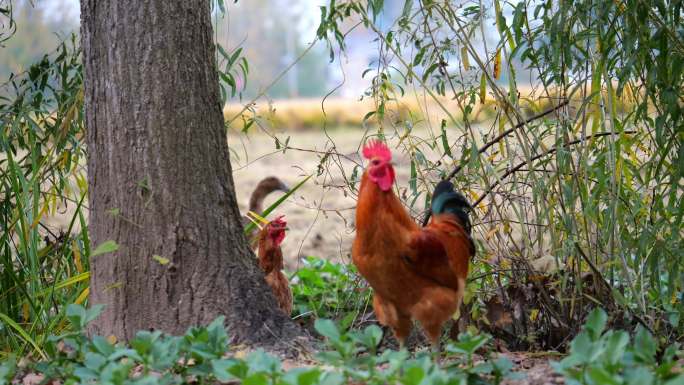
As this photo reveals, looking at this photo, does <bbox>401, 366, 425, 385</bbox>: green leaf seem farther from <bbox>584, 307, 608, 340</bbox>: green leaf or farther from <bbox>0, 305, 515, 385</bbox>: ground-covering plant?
<bbox>584, 307, 608, 340</bbox>: green leaf

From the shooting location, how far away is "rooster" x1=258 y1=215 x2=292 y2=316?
190 inches

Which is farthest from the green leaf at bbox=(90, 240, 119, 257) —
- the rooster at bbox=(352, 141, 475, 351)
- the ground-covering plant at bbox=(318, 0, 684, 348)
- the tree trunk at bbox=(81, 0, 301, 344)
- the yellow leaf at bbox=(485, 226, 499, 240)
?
the yellow leaf at bbox=(485, 226, 499, 240)

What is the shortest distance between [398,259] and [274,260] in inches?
75.6

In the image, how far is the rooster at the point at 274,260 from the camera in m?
4.82

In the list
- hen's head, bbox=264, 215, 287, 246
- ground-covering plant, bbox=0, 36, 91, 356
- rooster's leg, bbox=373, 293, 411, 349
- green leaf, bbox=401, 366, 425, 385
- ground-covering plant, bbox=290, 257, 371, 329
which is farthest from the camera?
hen's head, bbox=264, 215, 287, 246

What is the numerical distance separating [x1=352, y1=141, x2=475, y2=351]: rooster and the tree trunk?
1.75 feet

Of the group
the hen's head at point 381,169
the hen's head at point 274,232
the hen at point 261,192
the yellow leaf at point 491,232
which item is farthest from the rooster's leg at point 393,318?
the hen at point 261,192

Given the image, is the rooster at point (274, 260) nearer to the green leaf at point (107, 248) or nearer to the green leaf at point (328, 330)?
the green leaf at point (107, 248)

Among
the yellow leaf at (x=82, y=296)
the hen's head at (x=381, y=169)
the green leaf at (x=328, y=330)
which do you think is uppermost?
the hen's head at (x=381, y=169)

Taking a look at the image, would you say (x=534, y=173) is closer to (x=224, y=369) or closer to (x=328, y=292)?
(x=224, y=369)

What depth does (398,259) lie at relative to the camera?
10.8ft

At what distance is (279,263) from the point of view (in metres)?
5.08

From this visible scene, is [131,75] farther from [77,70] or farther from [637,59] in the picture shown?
[637,59]

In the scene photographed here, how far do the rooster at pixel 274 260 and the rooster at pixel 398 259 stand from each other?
4.66 ft
